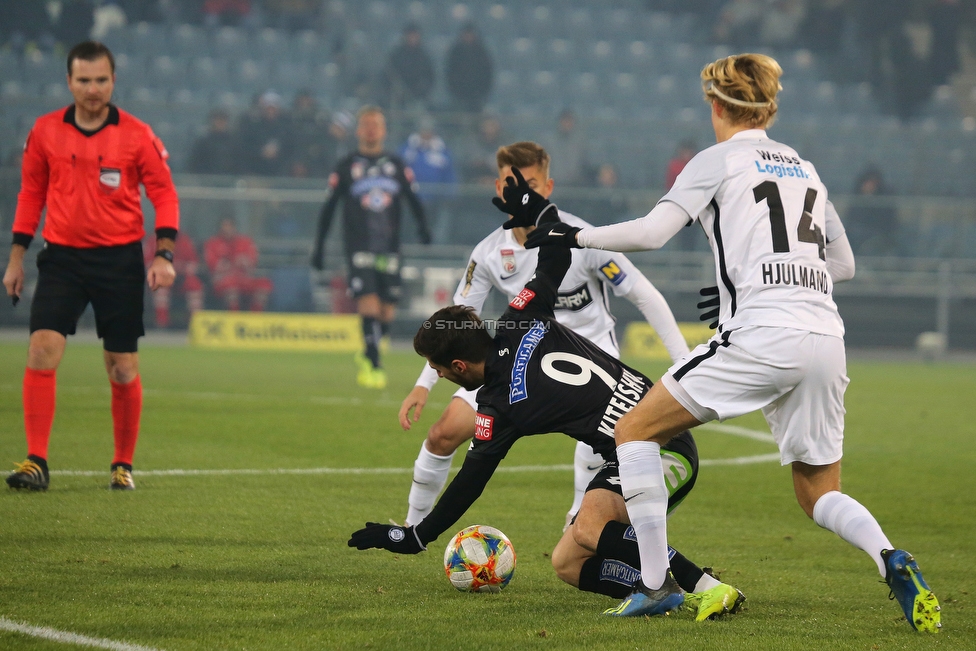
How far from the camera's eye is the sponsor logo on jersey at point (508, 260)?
5.89 m

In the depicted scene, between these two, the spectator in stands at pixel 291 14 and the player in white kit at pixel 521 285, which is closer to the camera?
the player in white kit at pixel 521 285

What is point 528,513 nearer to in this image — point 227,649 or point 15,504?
point 15,504

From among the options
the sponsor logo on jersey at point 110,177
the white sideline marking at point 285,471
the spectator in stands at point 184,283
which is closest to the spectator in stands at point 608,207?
the spectator in stands at point 184,283

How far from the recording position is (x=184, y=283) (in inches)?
750

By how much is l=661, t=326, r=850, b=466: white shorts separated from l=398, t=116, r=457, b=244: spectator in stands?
52.9 feet

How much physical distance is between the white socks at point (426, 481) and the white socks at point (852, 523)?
66.9 inches

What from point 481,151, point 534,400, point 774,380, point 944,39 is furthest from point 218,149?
point 774,380

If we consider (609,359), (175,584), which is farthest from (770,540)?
(175,584)

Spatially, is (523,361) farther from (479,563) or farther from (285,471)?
(285,471)

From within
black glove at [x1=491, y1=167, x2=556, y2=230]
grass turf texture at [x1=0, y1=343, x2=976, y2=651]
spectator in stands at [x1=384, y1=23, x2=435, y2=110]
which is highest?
spectator in stands at [x1=384, y1=23, x2=435, y2=110]

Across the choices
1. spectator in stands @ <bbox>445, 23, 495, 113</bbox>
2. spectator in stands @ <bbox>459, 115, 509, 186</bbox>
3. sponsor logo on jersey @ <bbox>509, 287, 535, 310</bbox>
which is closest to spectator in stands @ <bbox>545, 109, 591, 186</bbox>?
spectator in stands @ <bbox>459, 115, 509, 186</bbox>

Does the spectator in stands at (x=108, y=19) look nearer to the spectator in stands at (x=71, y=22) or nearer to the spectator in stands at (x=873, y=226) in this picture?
the spectator in stands at (x=71, y=22)

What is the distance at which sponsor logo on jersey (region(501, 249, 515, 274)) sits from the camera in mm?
5887

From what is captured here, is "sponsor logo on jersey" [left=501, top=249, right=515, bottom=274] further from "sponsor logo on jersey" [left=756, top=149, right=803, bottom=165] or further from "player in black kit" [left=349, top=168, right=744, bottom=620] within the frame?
"sponsor logo on jersey" [left=756, top=149, right=803, bottom=165]
